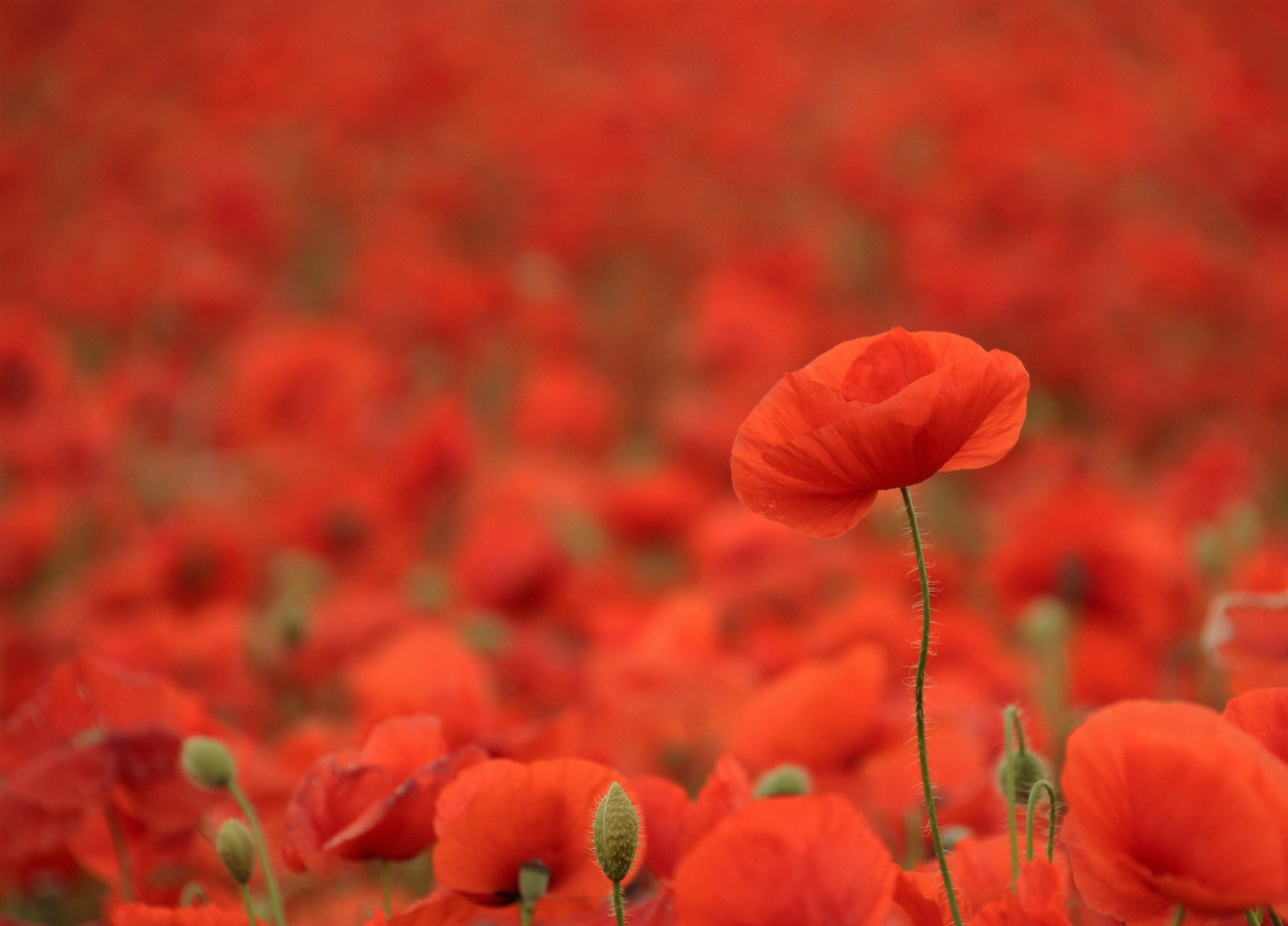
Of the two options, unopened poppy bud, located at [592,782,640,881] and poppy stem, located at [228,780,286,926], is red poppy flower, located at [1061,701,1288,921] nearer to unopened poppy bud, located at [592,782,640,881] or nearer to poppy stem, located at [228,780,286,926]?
unopened poppy bud, located at [592,782,640,881]

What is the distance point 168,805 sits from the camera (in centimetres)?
48

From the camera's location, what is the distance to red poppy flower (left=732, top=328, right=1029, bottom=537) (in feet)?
0.99

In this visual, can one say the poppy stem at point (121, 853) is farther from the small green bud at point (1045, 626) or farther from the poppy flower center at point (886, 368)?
the small green bud at point (1045, 626)

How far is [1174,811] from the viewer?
0.27 metres

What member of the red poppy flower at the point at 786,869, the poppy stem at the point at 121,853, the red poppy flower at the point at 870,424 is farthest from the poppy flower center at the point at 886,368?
the poppy stem at the point at 121,853

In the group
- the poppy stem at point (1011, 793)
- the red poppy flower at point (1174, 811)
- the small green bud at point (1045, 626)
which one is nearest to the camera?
the red poppy flower at point (1174, 811)

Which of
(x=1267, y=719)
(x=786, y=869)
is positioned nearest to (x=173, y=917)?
(x=786, y=869)

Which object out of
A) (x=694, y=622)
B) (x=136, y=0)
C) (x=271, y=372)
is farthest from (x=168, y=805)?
(x=136, y=0)

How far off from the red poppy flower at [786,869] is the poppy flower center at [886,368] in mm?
107

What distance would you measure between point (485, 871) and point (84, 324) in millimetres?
2187

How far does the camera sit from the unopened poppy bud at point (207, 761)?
426 millimetres

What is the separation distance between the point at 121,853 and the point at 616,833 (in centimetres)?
26

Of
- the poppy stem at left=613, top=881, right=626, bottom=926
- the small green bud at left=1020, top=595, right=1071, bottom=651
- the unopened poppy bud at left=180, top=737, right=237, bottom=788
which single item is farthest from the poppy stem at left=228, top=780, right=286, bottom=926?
the small green bud at left=1020, top=595, right=1071, bottom=651

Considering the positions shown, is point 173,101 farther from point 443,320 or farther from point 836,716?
point 836,716
